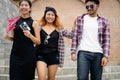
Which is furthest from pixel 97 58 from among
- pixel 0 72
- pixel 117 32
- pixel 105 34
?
pixel 117 32

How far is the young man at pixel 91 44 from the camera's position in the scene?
5758mm

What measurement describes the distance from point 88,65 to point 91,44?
1.11 ft

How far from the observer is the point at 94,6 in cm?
592

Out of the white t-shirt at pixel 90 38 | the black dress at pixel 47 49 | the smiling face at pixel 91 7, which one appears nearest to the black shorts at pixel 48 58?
the black dress at pixel 47 49

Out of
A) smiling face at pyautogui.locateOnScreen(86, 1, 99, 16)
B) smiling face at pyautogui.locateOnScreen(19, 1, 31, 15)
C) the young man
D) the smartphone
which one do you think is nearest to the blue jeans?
the young man

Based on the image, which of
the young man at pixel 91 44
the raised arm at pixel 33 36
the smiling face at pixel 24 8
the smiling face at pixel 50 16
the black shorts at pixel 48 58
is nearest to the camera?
the raised arm at pixel 33 36

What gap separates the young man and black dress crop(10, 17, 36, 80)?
0.72 m

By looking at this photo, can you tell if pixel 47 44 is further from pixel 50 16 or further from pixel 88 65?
pixel 88 65

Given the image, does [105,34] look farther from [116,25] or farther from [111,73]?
[116,25]

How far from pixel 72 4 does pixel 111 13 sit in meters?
1.52

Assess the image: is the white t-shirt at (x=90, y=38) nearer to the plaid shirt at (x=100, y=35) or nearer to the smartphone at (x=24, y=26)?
the plaid shirt at (x=100, y=35)

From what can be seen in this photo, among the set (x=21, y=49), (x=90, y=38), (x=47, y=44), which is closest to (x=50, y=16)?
(x=47, y=44)

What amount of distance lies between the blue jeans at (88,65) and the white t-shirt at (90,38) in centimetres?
8

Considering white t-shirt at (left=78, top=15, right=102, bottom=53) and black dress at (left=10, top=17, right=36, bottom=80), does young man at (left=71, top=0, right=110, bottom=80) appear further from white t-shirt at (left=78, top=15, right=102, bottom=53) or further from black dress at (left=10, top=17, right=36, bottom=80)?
black dress at (left=10, top=17, right=36, bottom=80)
